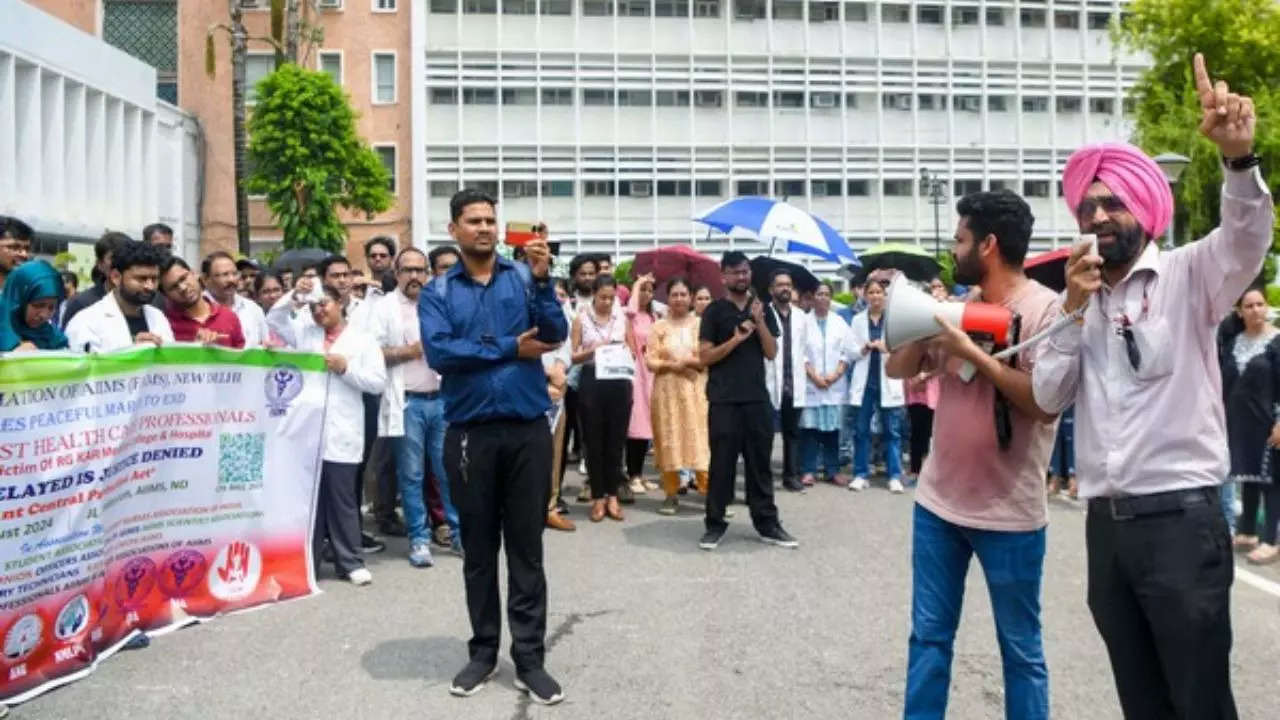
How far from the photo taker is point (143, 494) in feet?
19.3

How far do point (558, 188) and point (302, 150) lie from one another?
1264cm

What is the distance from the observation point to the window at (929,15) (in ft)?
139

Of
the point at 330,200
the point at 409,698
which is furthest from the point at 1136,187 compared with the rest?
the point at 330,200

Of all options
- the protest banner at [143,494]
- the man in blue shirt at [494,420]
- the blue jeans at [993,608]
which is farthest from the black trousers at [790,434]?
the blue jeans at [993,608]

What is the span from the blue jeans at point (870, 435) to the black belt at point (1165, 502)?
855 cm

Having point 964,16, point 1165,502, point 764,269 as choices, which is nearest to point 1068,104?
point 964,16

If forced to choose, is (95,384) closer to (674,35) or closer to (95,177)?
(95,177)

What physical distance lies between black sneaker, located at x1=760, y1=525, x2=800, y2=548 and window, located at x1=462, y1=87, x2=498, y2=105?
3335 centimetres

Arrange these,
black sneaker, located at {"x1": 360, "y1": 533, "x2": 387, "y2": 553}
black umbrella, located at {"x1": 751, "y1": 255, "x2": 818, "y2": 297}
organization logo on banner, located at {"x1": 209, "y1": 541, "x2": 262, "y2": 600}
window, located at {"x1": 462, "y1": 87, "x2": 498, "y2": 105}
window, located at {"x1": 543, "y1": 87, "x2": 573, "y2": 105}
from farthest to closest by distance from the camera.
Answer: window, located at {"x1": 543, "y1": 87, "x2": 573, "y2": 105}, window, located at {"x1": 462, "y1": 87, "x2": 498, "y2": 105}, black umbrella, located at {"x1": 751, "y1": 255, "x2": 818, "y2": 297}, black sneaker, located at {"x1": 360, "y1": 533, "x2": 387, "y2": 553}, organization logo on banner, located at {"x1": 209, "y1": 541, "x2": 262, "y2": 600}

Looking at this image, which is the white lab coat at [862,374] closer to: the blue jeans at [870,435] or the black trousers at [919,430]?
the blue jeans at [870,435]

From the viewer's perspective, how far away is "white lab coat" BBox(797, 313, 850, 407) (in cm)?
1174

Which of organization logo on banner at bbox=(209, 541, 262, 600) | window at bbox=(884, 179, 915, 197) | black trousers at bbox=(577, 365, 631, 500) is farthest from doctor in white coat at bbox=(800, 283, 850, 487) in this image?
window at bbox=(884, 179, 915, 197)

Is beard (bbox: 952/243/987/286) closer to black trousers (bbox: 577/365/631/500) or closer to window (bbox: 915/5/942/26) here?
black trousers (bbox: 577/365/631/500)

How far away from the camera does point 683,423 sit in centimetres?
1009
